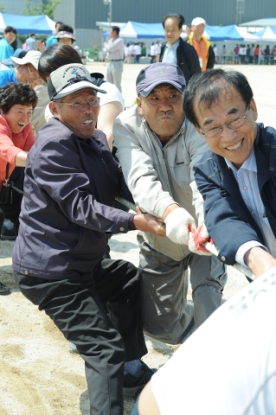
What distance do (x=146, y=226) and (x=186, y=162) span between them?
53 cm

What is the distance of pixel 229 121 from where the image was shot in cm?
249

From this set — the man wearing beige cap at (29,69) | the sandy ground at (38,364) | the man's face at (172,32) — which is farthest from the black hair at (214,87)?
the man's face at (172,32)

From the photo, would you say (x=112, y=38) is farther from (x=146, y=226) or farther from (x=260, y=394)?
(x=260, y=394)

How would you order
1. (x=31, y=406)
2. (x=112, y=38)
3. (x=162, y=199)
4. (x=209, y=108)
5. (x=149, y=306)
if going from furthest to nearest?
(x=112, y=38)
(x=149, y=306)
(x=31, y=406)
(x=162, y=199)
(x=209, y=108)

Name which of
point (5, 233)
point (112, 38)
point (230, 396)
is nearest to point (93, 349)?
point (230, 396)

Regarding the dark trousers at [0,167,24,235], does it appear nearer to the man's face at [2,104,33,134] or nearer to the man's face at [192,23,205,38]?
the man's face at [2,104,33,134]

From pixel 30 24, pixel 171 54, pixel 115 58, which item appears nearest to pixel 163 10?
pixel 30 24

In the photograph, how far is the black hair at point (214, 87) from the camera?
8.23 ft

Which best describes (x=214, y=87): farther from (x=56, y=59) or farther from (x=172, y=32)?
(x=172, y=32)

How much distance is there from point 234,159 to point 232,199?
17cm

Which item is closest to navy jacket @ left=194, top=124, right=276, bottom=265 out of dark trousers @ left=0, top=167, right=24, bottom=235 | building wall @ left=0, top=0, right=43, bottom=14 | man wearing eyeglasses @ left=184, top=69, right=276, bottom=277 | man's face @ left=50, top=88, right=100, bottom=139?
man wearing eyeglasses @ left=184, top=69, right=276, bottom=277

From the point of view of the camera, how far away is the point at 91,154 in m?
3.33

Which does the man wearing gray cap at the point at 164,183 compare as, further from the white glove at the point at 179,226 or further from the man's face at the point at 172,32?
A: the man's face at the point at 172,32

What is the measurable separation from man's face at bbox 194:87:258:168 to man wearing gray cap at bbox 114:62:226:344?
0.46m
